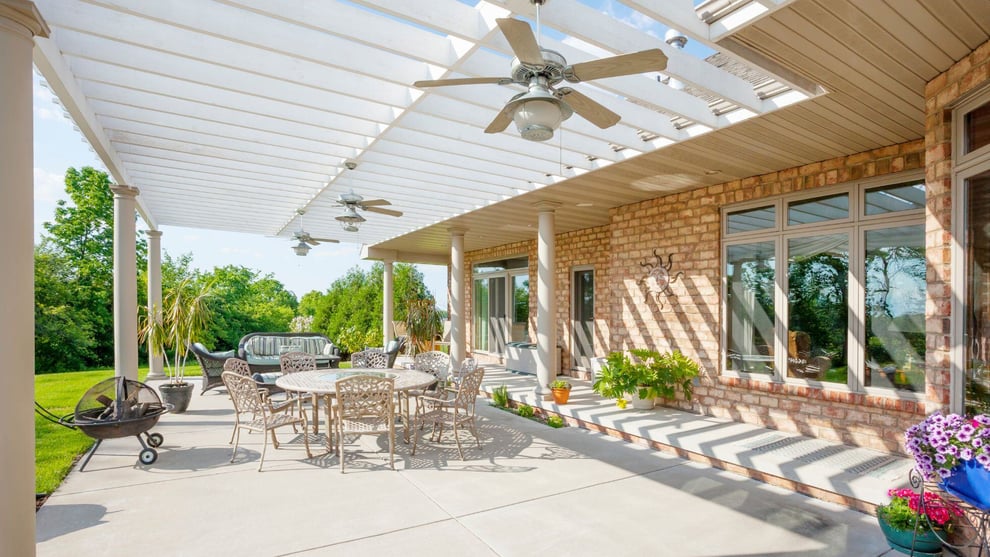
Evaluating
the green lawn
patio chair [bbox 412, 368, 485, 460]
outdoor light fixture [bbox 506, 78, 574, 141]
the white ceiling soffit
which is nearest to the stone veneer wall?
the white ceiling soffit

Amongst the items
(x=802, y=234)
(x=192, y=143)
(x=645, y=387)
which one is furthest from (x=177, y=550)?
(x=802, y=234)

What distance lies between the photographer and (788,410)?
212 inches

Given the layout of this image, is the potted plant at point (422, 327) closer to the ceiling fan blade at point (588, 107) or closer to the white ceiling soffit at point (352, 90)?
the white ceiling soffit at point (352, 90)

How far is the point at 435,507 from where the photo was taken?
3650 mm

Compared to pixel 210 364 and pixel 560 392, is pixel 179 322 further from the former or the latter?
pixel 560 392

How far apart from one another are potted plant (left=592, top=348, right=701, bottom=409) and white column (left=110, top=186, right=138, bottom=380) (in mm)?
5914

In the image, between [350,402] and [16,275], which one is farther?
[350,402]

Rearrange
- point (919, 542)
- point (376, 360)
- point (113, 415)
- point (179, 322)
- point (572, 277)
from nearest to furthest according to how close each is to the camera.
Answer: point (919, 542) → point (113, 415) → point (179, 322) → point (376, 360) → point (572, 277)

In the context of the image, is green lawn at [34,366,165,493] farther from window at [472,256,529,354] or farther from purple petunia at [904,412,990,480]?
Result: window at [472,256,529,354]

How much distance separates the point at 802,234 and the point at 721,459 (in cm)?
270

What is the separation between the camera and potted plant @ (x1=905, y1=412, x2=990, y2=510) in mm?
2436

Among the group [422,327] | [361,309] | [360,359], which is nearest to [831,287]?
[360,359]

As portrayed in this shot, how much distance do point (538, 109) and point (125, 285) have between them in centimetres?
605

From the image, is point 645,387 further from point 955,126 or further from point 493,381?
point 955,126
